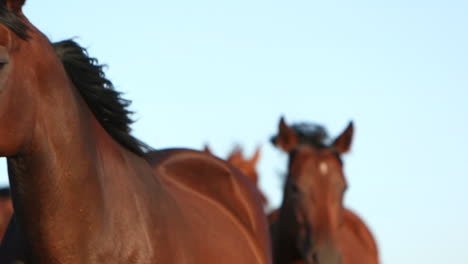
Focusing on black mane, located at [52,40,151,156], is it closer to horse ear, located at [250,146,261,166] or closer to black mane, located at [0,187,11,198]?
black mane, located at [0,187,11,198]

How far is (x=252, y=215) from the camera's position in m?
6.76

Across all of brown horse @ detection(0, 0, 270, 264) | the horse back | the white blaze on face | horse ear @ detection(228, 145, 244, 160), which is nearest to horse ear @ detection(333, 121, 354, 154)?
the white blaze on face

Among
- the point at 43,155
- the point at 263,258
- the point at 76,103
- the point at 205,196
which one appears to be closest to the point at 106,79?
the point at 76,103

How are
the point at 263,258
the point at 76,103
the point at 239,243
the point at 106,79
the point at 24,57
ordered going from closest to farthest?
the point at 24,57 < the point at 76,103 < the point at 106,79 < the point at 239,243 < the point at 263,258

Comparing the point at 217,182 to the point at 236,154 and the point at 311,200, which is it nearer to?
the point at 311,200

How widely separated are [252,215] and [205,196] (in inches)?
26.0

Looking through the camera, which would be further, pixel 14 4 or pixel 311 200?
pixel 311 200

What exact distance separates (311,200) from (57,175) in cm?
609

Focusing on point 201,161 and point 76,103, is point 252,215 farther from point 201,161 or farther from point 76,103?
point 76,103

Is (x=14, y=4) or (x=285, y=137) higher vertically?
(x=14, y=4)

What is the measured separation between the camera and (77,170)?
432cm

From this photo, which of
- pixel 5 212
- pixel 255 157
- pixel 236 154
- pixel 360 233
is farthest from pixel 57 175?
pixel 236 154

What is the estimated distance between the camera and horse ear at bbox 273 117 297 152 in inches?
432

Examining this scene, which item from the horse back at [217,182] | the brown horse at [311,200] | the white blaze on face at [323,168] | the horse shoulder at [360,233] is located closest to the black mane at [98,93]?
the horse back at [217,182]
